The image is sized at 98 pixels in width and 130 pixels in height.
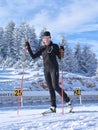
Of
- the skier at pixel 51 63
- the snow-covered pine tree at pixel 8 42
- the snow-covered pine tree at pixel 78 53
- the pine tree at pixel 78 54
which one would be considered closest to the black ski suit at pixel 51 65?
the skier at pixel 51 63

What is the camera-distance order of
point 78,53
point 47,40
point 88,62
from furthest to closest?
point 78,53, point 88,62, point 47,40

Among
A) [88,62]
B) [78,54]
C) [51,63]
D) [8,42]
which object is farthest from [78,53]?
[51,63]

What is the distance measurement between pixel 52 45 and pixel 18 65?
212 ft

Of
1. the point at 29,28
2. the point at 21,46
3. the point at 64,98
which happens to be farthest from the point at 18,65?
the point at 64,98

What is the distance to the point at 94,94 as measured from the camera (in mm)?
29516

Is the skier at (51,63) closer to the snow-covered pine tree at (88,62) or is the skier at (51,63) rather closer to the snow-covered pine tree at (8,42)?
the snow-covered pine tree at (8,42)

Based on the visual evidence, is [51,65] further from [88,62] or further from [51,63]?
[88,62]

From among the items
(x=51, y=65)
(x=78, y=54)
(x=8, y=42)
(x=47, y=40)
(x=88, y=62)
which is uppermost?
(x=8, y=42)

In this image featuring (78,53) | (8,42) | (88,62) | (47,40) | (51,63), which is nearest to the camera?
(51,63)

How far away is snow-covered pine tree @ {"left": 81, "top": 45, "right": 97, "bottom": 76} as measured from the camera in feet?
270

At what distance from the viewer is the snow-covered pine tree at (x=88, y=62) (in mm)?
82188

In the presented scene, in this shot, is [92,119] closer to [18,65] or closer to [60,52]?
[60,52]

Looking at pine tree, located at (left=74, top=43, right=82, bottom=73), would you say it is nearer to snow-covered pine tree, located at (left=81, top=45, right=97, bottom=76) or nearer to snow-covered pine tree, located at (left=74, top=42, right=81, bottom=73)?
snow-covered pine tree, located at (left=74, top=42, right=81, bottom=73)

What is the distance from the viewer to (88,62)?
276ft
